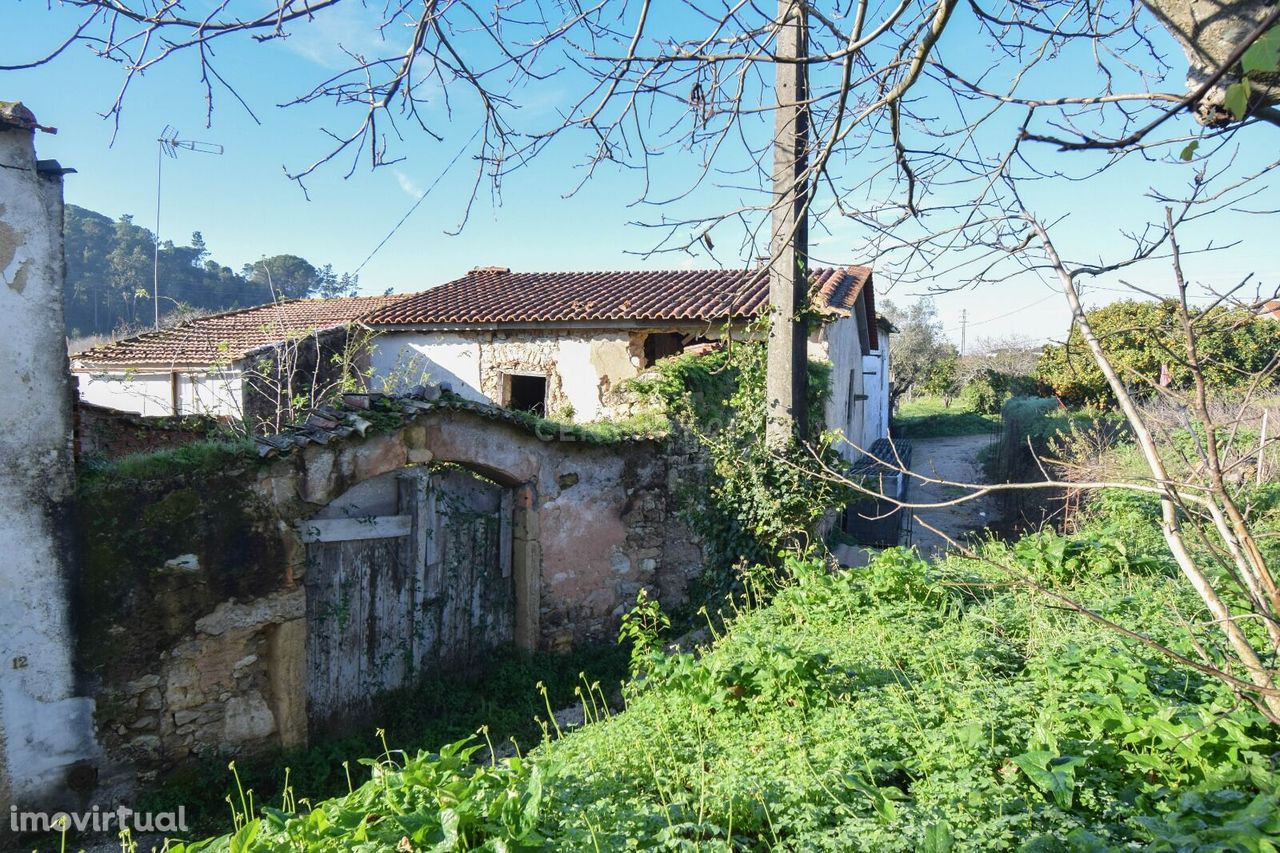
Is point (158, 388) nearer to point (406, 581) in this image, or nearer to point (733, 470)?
point (406, 581)

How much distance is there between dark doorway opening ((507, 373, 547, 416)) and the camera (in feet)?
41.0

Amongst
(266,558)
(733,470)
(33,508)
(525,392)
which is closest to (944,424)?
(525,392)

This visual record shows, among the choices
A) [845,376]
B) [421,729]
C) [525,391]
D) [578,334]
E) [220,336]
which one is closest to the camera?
[421,729]

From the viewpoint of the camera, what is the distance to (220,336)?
45.2 feet

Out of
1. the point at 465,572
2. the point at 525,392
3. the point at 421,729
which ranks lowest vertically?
A: the point at 421,729

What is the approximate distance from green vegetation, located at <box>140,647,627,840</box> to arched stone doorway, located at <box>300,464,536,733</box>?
202 mm

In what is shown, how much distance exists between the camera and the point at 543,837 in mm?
2531

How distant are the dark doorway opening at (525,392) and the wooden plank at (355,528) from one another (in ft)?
19.8

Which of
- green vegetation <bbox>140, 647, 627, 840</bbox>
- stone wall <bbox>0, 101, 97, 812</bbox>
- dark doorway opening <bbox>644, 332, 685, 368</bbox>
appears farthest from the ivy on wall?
stone wall <bbox>0, 101, 97, 812</bbox>

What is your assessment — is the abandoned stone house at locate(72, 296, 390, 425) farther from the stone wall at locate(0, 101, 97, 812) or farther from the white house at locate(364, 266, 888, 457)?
the stone wall at locate(0, 101, 97, 812)

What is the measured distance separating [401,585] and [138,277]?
100 ft

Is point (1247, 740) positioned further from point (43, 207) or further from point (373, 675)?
point (43, 207)

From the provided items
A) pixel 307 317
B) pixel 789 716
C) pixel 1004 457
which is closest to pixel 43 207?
pixel 789 716

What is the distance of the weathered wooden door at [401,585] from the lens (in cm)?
590
